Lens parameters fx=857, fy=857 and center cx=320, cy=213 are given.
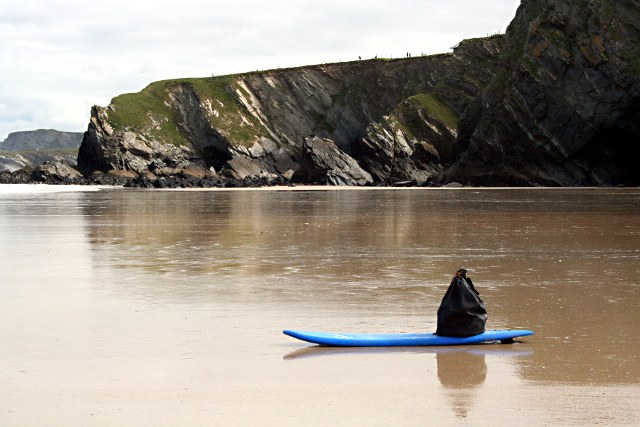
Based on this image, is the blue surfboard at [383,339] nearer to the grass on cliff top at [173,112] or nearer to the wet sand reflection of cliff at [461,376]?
the wet sand reflection of cliff at [461,376]

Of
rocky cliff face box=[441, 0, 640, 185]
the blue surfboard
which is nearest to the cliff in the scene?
rocky cliff face box=[441, 0, 640, 185]

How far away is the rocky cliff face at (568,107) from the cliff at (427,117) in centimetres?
14

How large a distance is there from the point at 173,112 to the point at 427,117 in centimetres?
6658

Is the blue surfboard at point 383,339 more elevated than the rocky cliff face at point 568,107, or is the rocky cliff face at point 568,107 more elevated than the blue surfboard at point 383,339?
the rocky cliff face at point 568,107

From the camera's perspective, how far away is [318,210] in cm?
4425

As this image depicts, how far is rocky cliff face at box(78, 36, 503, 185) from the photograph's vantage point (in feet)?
438

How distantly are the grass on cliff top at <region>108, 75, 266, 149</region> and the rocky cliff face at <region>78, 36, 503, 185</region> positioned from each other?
22cm

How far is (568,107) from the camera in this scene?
307 feet

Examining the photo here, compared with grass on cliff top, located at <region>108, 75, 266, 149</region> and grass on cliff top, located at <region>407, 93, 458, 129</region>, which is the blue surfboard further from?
grass on cliff top, located at <region>108, 75, 266, 149</region>

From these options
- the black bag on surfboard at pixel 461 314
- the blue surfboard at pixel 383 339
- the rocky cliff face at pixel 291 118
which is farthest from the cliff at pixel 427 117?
the blue surfboard at pixel 383 339

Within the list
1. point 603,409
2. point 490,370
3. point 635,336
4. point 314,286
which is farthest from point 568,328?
point 314,286

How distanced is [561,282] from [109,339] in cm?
909

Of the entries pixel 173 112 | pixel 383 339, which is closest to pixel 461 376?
pixel 383 339

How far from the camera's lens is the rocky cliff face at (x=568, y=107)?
90000 mm
